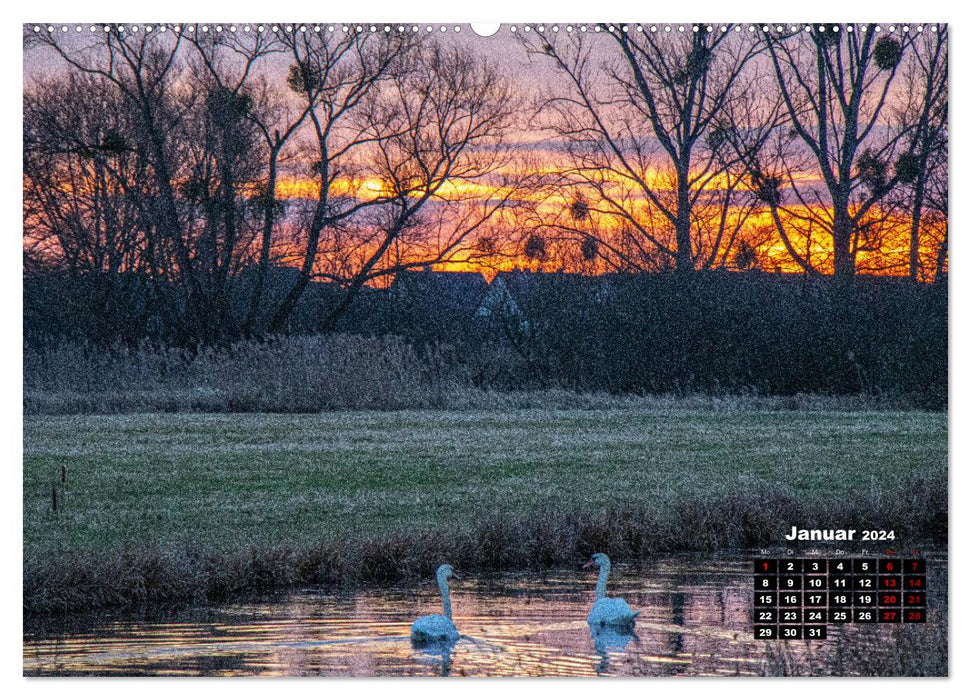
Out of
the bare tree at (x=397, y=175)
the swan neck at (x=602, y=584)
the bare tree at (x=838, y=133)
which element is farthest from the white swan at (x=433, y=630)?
the bare tree at (x=838, y=133)

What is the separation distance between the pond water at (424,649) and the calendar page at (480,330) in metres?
0.03

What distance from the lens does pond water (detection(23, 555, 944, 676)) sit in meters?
6.59

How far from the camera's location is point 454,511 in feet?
32.3

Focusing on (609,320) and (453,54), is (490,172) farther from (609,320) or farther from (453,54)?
(609,320)

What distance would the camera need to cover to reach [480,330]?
413 inches

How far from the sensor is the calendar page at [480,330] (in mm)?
7164

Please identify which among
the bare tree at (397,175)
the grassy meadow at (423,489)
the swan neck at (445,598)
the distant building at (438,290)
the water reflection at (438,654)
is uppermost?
the bare tree at (397,175)

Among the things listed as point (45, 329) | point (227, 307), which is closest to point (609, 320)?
point (227, 307)

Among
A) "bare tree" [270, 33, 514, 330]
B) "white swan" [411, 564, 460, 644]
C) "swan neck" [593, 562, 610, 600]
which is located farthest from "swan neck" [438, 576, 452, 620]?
"bare tree" [270, 33, 514, 330]

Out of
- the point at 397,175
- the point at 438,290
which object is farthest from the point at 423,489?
the point at 397,175

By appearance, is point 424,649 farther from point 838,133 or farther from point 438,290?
point 838,133

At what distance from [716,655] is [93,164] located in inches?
224

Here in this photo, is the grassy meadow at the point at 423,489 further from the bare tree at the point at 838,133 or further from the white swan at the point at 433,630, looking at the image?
the bare tree at the point at 838,133

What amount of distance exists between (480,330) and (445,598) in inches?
143
